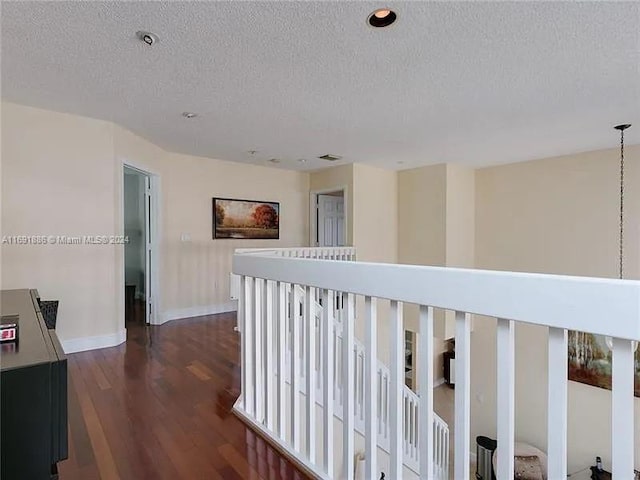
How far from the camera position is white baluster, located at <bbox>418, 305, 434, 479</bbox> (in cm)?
111

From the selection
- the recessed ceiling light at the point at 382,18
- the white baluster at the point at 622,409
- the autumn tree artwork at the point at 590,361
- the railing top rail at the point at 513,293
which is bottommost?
the autumn tree artwork at the point at 590,361

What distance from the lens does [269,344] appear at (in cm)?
187

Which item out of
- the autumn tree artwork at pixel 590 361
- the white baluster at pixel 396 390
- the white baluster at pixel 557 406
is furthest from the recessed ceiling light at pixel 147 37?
the autumn tree artwork at pixel 590 361

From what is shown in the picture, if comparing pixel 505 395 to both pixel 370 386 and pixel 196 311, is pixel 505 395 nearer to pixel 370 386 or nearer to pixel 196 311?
pixel 370 386

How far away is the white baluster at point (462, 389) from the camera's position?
1.01 m

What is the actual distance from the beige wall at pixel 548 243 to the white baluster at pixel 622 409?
4953 millimetres

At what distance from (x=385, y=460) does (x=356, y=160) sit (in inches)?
157

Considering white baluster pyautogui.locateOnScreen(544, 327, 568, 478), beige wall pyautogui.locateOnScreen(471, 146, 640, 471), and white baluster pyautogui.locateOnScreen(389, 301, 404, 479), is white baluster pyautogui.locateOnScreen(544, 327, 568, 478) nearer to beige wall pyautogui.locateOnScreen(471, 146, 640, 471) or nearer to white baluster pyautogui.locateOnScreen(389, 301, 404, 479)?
white baluster pyautogui.locateOnScreen(389, 301, 404, 479)

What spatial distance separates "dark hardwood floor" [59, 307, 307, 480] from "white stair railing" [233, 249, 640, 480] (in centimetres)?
20

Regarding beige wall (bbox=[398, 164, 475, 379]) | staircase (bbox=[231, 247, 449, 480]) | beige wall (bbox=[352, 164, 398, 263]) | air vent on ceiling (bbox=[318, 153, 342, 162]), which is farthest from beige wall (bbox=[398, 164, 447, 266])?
air vent on ceiling (bbox=[318, 153, 342, 162])

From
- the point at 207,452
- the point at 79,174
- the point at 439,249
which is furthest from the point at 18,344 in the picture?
the point at 439,249

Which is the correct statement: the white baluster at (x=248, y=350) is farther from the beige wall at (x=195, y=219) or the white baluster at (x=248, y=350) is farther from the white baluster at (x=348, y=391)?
the beige wall at (x=195, y=219)

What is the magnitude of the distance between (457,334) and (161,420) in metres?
1.88

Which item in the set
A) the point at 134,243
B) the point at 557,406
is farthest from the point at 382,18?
the point at 134,243
